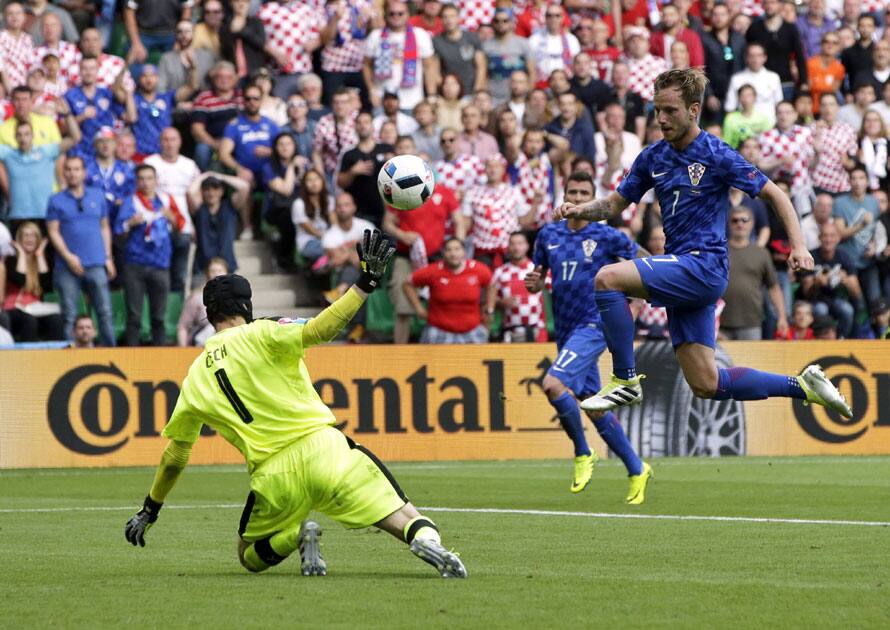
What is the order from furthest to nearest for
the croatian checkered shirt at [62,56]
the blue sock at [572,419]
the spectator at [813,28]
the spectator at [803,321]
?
the spectator at [813,28], the spectator at [803,321], the croatian checkered shirt at [62,56], the blue sock at [572,419]

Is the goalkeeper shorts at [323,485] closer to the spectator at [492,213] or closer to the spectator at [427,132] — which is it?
the spectator at [492,213]

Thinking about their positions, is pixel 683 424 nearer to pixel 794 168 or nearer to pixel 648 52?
pixel 794 168

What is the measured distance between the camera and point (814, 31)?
24.1 meters

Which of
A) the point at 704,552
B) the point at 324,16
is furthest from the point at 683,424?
the point at 704,552

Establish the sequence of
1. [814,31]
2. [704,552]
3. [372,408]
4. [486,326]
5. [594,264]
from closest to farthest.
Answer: [704,552] → [594,264] → [372,408] → [486,326] → [814,31]

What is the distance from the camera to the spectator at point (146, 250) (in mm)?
19375

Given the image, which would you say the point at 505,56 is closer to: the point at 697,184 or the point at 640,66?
the point at 640,66

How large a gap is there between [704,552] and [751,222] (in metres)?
11.4

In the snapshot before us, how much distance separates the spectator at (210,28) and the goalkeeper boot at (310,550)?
45.0 feet

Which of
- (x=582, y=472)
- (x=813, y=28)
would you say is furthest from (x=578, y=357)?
(x=813, y=28)

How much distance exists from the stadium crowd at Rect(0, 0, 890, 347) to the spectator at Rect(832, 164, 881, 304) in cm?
3

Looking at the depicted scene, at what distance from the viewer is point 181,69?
2111 centimetres

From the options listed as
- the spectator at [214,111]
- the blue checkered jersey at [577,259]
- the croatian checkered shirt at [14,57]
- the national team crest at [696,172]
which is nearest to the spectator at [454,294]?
the spectator at [214,111]

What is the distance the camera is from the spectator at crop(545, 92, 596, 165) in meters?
21.3
